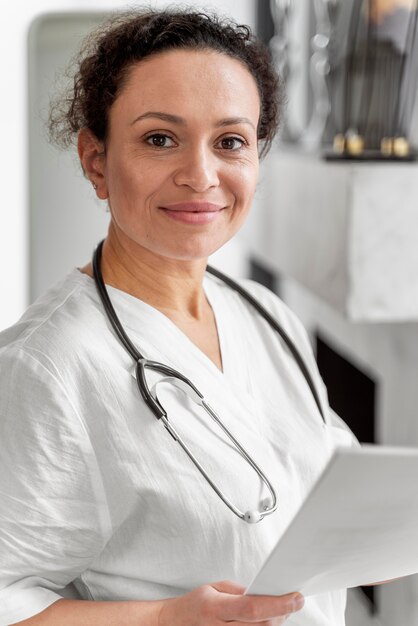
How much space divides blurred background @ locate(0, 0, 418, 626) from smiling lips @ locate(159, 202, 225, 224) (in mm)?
486

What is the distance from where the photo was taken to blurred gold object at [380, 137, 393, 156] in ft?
7.30

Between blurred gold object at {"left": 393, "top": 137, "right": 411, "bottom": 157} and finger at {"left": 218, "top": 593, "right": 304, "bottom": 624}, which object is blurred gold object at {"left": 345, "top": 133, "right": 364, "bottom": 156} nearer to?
blurred gold object at {"left": 393, "top": 137, "right": 411, "bottom": 157}

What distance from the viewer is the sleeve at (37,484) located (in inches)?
40.9

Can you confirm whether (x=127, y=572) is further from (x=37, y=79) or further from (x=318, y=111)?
(x=318, y=111)

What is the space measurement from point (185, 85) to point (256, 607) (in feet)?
1.87

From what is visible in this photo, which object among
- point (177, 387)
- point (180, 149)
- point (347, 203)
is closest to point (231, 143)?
point (180, 149)

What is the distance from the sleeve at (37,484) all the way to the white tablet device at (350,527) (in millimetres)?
216

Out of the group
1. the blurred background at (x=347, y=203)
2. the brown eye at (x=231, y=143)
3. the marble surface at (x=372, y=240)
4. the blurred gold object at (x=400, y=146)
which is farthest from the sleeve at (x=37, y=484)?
the blurred gold object at (x=400, y=146)

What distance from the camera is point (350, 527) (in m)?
0.93

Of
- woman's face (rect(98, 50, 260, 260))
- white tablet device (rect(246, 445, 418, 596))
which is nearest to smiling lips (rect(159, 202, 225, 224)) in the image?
woman's face (rect(98, 50, 260, 260))

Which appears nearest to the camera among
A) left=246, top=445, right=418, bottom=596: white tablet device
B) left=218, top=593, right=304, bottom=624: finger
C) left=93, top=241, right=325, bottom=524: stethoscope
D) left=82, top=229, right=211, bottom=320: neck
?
left=246, top=445, right=418, bottom=596: white tablet device

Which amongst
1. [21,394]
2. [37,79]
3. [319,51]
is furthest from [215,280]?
[319,51]

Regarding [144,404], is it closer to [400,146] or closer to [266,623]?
[266,623]

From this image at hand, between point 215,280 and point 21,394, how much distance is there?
0.47 m
